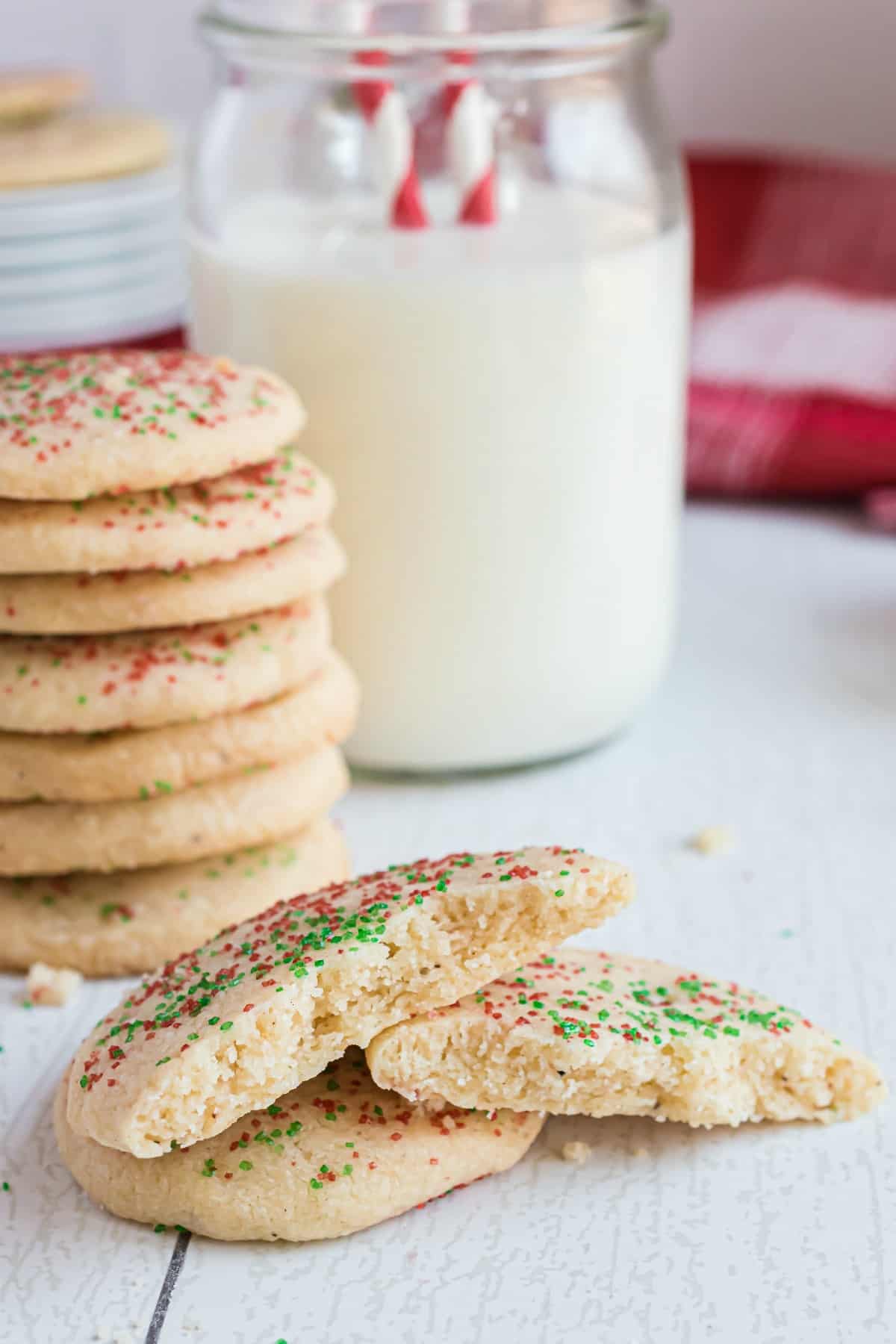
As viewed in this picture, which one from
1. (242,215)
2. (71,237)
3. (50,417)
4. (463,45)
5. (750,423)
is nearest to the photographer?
(50,417)

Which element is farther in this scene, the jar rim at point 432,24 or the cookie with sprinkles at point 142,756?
the jar rim at point 432,24

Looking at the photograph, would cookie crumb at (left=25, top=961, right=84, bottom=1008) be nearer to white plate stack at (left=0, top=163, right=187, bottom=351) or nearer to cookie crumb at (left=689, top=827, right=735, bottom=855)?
cookie crumb at (left=689, top=827, right=735, bottom=855)

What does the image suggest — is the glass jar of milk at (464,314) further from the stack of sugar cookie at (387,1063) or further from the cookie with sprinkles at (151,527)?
the stack of sugar cookie at (387,1063)

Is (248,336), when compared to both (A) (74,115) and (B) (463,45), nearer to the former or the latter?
(B) (463,45)

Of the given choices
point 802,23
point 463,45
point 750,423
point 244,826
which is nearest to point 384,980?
point 244,826

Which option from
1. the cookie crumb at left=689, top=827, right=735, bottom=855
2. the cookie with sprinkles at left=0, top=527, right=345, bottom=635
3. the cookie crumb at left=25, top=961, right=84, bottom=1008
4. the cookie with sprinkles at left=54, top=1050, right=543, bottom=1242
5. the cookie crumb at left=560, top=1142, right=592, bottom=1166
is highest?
the cookie with sprinkles at left=0, top=527, right=345, bottom=635

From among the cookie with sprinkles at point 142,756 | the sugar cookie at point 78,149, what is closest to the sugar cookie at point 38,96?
the sugar cookie at point 78,149

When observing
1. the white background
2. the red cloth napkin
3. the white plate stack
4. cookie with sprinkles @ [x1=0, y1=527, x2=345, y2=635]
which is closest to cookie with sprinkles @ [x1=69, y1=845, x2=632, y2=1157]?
cookie with sprinkles @ [x1=0, y1=527, x2=345, y2=635]
